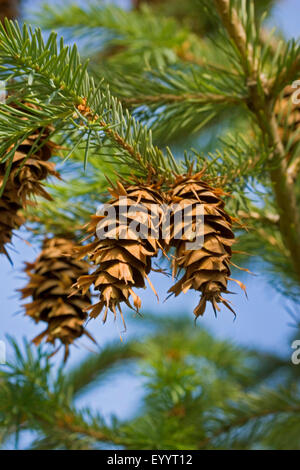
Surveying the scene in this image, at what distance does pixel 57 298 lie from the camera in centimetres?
55

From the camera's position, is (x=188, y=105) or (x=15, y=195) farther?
(x=188, y=105)

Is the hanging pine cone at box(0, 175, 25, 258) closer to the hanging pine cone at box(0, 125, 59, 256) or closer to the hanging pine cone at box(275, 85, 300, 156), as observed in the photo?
the hanging pine cone at box(0, 125, 59, 256)

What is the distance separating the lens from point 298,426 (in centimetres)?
76

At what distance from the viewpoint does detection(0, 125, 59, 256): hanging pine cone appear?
0.44 metres

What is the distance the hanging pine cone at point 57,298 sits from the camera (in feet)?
1.74

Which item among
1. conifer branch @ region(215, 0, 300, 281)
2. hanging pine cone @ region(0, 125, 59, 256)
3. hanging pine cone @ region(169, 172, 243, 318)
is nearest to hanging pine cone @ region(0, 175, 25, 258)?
hanging pine cone @ region(0, 125, 59, 256)

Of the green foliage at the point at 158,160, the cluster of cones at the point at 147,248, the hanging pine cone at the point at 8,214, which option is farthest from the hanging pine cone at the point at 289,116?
the hanging pine cone at the point at 8,214

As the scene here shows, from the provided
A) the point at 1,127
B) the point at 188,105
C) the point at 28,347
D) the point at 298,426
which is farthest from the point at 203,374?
the point at 1,127

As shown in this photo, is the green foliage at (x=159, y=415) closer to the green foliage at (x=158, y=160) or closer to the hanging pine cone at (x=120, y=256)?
the green foliage at (x=158, y=160)

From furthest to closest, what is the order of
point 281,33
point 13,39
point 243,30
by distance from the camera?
point 281,33, point 243,30, point 13,39

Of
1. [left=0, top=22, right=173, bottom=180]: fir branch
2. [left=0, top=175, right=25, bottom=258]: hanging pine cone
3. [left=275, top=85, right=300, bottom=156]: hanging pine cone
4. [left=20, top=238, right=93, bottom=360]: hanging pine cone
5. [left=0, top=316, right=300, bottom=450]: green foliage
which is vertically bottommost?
[left=0, top=316, right=300, bottom=450]: green foliage

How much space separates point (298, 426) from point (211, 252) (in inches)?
19.5

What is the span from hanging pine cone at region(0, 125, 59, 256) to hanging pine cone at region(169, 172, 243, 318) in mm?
132
